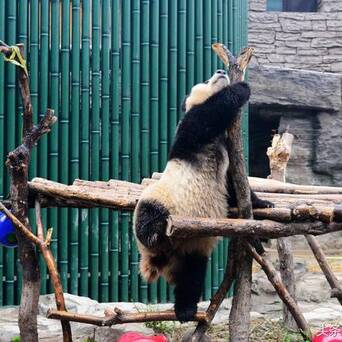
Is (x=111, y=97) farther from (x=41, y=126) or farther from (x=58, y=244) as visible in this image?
(x=41, y=126)

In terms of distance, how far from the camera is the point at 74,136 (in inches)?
219

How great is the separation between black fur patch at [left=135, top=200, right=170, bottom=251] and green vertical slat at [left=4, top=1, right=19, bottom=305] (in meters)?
2.51

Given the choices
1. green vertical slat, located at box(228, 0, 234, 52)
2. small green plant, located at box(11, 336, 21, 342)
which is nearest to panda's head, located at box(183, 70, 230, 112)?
small green plant, located at box(11, 336, 21, 342)

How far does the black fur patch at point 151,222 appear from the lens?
10.2 feet

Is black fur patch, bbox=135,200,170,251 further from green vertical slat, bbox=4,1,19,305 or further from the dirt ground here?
green vertical slat, bbox=4,1,19,305

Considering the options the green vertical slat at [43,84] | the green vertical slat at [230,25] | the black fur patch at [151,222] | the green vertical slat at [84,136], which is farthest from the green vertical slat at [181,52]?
the black fur patch at [151,222]

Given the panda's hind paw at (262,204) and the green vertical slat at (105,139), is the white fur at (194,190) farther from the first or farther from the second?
the green vertical slat at (105,139)

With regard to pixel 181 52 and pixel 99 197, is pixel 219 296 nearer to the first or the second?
pixel 99 197

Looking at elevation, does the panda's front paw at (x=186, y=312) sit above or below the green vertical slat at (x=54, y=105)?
below

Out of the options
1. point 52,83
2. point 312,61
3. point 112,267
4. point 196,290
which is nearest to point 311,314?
point 112,267

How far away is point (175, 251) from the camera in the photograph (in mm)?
3350

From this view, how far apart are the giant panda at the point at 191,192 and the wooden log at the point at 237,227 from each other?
0.20 m

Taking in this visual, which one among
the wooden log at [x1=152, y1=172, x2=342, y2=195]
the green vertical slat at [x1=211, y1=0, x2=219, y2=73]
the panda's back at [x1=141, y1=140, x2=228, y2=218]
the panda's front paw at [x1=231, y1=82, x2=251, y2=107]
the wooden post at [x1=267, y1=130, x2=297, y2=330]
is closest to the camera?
the panda's front paw at [x1=231, y1=82, x2=251, y2=107]

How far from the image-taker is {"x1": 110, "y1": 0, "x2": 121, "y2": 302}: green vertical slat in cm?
556
